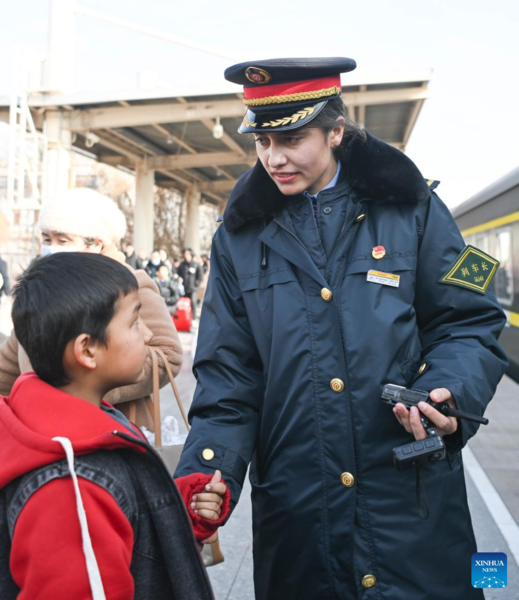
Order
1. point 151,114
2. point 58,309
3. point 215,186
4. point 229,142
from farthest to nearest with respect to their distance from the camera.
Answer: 1. point 215,186
2. point 229,142
3. point 151,114
4. point 58,309

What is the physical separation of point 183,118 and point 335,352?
47.1 feet

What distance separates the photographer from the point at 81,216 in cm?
271

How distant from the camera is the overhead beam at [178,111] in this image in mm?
14250

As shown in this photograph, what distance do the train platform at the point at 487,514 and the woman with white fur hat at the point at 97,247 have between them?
4.38ft

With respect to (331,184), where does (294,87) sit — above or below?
above

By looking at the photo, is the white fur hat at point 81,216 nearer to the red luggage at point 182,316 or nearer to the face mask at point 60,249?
the face mask at point 60,249

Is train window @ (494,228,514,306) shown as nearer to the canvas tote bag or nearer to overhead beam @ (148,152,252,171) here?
the canvas tote bag

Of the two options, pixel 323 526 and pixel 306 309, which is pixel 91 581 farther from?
pixel 306 309

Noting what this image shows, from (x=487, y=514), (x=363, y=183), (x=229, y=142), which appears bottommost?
(x=487, y=514)

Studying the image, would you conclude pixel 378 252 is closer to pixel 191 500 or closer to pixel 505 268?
pixel 191 500

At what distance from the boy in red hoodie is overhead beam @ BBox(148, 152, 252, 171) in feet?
65.6

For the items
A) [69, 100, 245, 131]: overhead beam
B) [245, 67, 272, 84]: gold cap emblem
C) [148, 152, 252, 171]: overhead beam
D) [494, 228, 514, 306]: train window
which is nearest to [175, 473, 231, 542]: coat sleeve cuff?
[245, 67, 272, 84]: gold cap emblem

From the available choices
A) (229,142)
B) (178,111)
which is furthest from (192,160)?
(178,111)

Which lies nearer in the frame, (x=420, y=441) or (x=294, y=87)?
(x=420, y=441)
